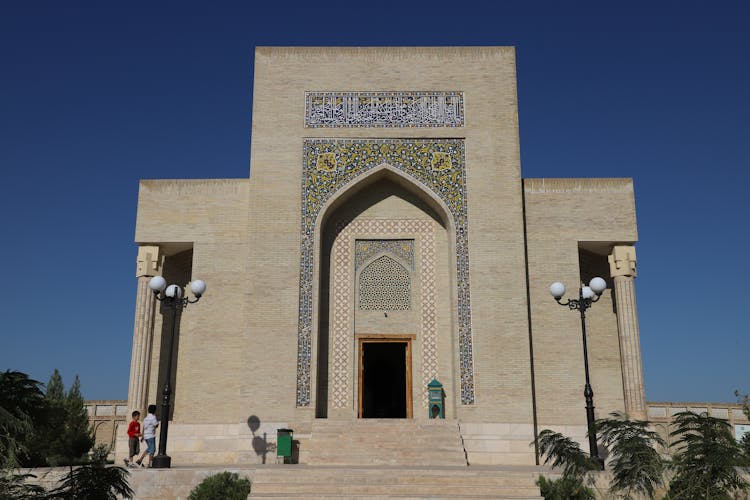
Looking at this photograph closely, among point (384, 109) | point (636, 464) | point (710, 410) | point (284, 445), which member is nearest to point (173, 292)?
point (284, 445)

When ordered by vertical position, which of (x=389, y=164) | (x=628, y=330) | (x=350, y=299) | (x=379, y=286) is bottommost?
(x=628, y=330)

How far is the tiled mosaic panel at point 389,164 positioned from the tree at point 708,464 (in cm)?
613

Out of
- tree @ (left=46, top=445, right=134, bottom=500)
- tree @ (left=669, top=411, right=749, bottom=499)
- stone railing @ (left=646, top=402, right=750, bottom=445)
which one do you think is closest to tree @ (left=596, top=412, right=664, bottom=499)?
tree @ (left=669, top=411, right=749, bottom=499)

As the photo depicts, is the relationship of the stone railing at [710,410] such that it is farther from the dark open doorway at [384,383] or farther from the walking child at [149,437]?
the walking child at [149,437]

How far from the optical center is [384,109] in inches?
481

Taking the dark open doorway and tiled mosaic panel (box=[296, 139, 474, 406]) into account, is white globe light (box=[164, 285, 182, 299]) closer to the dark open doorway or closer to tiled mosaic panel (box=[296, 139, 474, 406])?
tiled mosaic panel (box=[296, 139, 474, 406])

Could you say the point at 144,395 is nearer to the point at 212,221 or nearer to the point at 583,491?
the point at 212,221

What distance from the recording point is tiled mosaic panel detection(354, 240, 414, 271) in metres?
12.0

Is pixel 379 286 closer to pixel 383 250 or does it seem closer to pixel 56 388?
pixel 383 250

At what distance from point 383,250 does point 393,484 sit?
16.2ft

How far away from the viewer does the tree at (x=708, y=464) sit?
16.4ft

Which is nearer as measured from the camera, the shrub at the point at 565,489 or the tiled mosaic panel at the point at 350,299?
the shrub at the point at 565,489

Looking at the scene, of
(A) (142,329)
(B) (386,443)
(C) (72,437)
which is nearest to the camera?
(B) (386,443)

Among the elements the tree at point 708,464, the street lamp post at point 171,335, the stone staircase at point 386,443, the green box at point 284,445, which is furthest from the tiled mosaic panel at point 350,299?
the tree at point 708,464
